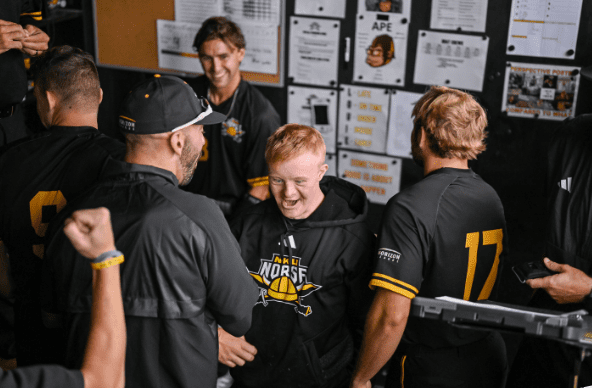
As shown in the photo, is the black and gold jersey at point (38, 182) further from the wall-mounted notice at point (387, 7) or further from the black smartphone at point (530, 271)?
the wall-mounted notice at point (387, 7)

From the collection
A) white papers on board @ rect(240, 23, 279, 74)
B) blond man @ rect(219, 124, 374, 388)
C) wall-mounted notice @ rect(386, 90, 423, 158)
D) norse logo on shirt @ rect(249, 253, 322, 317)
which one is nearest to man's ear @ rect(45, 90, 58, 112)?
blond man @ rect(219, 124, 374, 388)

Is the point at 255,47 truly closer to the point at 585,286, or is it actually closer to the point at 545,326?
the point at 585,286

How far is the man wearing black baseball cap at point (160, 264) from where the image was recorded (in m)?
1.57

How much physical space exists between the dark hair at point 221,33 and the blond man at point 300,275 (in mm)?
1098

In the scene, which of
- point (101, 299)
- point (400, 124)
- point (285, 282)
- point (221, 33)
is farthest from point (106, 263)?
point (400, 124)

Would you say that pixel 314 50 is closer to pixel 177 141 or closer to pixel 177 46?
pixel 177 46

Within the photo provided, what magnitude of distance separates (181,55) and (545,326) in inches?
108

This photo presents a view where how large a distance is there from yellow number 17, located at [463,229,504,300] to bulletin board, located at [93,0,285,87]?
217cm

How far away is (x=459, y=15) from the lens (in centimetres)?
285

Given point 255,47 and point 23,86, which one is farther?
point 255,47

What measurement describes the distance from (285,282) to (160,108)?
764 millimetres

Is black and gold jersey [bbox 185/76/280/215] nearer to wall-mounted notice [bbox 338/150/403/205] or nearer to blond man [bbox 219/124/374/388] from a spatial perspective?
wall-mounted notice [bbox 338/150/403/205]

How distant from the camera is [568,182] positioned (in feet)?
7.16

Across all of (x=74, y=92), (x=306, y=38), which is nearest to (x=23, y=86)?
(x=74, y=92)
